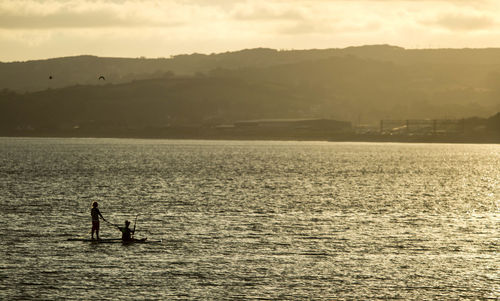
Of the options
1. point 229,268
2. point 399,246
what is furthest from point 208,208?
point 229,268

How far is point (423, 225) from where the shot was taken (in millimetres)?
88625

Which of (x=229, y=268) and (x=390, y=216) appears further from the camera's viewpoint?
(x=390, y=216)

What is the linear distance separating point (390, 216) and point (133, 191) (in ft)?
160

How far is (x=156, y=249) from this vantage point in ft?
227

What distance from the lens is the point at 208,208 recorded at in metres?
103

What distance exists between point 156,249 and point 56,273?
1237 centimetres

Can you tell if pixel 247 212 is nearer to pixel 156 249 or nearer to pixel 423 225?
pixel 423 225

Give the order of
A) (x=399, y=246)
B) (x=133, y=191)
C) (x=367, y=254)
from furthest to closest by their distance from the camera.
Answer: (x=133, y=191), (x=399, y=246), (x=367, y=254)

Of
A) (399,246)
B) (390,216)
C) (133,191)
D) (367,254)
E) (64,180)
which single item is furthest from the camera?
(64,180)

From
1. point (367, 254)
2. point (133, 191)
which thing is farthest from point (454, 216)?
point (133, 191)

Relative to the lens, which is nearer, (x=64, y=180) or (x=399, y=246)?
(x=399, y=246)

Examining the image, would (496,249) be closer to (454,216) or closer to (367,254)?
(367,254)

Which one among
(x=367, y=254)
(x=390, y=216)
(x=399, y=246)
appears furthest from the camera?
(x=390, y=216)

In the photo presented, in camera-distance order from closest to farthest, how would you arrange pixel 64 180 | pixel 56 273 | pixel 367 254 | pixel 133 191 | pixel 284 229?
pixel 56 273 < pixel 367 254 < pixel 284 229 < pixel 133 191 < pixel 64 180
